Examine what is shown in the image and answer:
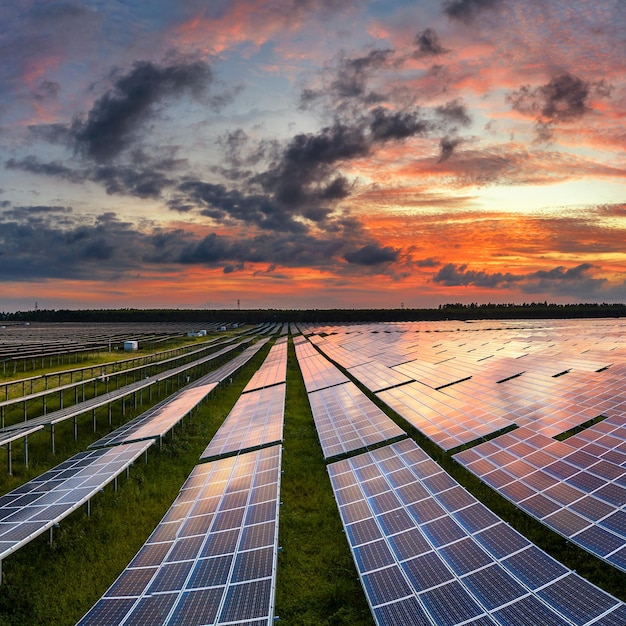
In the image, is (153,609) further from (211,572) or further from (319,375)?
(319,375)

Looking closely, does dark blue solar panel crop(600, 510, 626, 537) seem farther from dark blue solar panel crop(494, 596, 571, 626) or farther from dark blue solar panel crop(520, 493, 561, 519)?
dark blue solar panel crop(494, 596, 571, 626)

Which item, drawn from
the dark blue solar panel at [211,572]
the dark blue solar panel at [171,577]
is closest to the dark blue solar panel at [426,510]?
the dark blue solar panel at [211,572]

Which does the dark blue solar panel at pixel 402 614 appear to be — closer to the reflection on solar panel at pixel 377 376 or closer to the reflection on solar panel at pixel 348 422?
the reflection on solar panel at pixel 348 422

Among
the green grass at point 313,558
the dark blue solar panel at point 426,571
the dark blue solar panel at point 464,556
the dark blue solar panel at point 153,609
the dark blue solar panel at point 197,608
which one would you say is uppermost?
the dark blue solar panel at point 464,556

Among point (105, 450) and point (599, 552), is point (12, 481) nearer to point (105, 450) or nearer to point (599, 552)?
point (105, 450)

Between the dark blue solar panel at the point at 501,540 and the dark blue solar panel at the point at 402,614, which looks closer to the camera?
the dark blue solar panel at the point at 402,614

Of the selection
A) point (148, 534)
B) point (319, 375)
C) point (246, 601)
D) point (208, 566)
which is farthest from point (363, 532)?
point (319, 375)
